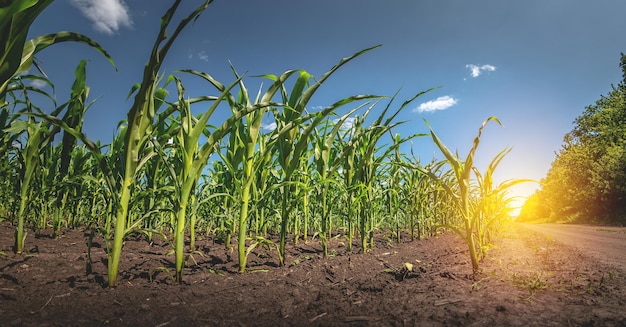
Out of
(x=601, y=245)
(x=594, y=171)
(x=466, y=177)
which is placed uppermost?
(x=594, y=171)

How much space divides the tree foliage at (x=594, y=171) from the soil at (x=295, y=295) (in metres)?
21.2

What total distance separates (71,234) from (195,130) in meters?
2.02

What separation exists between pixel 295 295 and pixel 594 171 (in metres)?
26.4

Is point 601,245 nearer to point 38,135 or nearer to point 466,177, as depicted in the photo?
point 466,177

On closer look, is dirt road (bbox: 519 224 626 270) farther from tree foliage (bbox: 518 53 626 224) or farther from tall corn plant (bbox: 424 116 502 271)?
tree foliage (bbox: 518 53 626 224)

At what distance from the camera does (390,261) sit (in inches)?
92.7

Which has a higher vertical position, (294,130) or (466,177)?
(294,130)

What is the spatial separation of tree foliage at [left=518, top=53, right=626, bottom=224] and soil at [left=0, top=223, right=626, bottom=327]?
69.5 ft

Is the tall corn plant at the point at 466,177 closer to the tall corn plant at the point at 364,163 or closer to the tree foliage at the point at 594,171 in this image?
the tall corn plant at the point at 364,163

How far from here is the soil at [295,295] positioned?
1096 millimetres

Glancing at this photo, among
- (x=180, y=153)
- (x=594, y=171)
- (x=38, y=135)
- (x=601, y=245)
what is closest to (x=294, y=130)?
(x=180, y=153)

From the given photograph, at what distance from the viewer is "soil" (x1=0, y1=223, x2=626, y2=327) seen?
110cm

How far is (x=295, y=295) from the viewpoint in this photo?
1416 millimetres

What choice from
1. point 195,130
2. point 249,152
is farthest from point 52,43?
point 249,152
